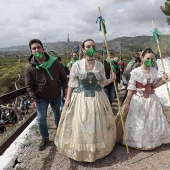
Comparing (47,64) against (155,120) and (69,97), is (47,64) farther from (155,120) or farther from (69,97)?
(155,120)

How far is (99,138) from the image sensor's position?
321cm

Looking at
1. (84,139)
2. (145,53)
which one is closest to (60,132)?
(84,139)

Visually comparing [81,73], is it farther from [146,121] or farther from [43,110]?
[146,121]

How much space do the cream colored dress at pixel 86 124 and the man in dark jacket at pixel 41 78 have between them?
16.6 inches

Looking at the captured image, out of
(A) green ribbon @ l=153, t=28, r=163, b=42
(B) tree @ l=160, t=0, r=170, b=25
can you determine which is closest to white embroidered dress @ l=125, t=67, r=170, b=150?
(A) green ribbon @ l=153, t=28, r=163, b=42

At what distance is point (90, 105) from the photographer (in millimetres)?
3252

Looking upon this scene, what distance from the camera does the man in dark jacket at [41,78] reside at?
348 centimetres

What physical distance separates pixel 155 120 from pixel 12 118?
→ 15733 millimetres

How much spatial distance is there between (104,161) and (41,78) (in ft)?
5.94

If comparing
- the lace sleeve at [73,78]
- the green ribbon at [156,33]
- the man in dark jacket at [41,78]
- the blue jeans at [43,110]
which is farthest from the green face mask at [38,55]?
the green ribbon at [156,33]

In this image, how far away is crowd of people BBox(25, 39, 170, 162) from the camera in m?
3.21

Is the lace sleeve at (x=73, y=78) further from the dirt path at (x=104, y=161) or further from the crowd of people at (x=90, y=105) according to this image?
the dirt path at (x=104, y=161)

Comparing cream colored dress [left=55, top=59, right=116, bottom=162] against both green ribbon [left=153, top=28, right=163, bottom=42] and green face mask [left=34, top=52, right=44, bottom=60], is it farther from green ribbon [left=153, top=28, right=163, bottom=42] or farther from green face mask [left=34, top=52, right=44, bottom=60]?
green ribbon [left=153, top=28, right=163, bottom=42]

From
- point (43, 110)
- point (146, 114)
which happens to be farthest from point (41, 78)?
point (146, 114)
